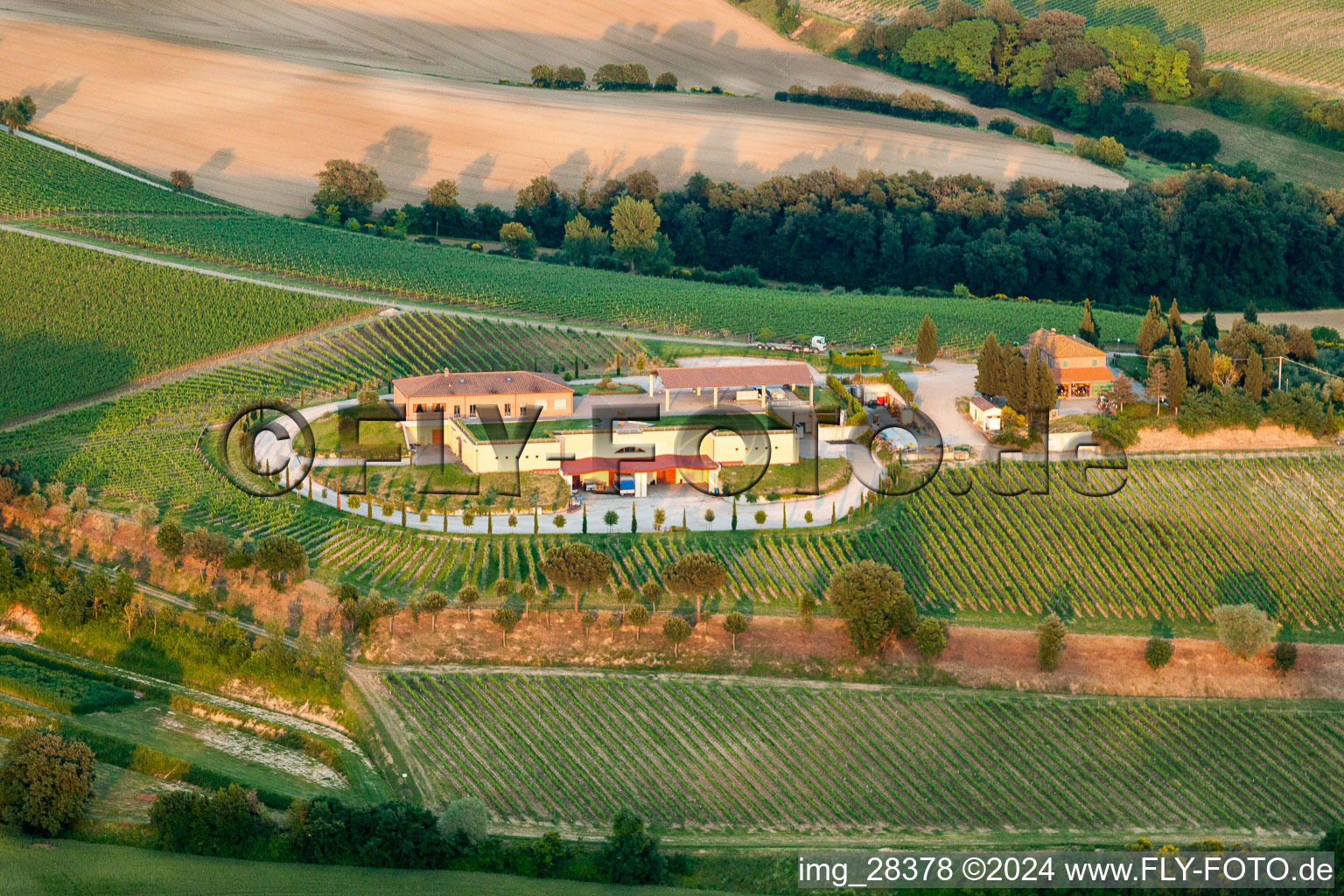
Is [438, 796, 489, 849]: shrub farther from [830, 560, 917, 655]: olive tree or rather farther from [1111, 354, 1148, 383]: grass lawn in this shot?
[1111, 354, 1148, 383]: grass lawn

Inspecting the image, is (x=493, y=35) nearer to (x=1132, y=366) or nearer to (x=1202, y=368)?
(x=1132, y=366)

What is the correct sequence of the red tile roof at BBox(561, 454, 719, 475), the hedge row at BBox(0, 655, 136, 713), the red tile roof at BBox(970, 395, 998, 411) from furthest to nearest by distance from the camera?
the red tile roof at BBox(970, 395, 998, 411), the red tile roof at BBox(561, 454, 719, 475), the hedge row at BBox(0, 655, 136, 713)

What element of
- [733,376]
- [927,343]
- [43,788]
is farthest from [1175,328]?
[43,788]

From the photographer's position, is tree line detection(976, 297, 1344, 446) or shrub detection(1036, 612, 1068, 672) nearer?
shrub detection(1036, 612, 1068, 672)

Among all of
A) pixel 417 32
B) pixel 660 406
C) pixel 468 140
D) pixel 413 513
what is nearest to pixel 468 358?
pixel 660 406

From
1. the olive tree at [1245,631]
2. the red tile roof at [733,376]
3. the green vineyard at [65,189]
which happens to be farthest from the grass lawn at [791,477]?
the green vineyard at [65,189]

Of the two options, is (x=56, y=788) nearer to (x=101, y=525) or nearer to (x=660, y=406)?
(x=101, y=525)

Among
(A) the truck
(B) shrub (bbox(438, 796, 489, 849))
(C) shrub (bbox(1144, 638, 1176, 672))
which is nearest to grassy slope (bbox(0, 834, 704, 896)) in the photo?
(B) shrub (bbox(438, 796, 489, 849))

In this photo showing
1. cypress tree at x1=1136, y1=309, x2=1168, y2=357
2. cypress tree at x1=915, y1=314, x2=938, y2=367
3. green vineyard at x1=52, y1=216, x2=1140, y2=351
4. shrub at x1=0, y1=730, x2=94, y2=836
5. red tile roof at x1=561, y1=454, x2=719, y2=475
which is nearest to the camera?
shrub at x1=0, y1=730, x2=94, y2=836
